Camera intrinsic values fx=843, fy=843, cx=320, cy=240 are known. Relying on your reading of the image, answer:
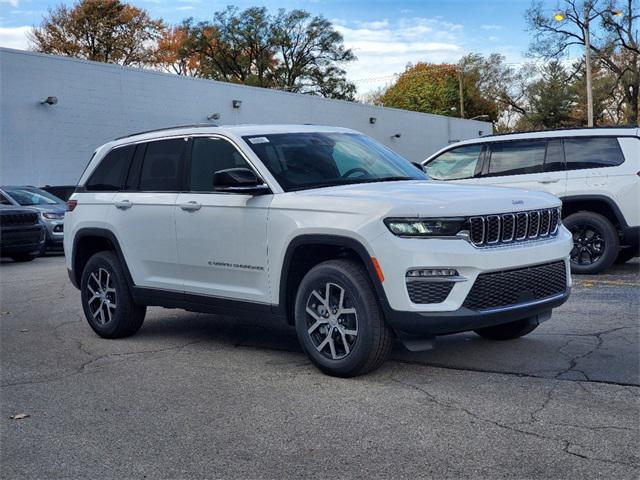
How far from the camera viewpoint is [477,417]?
4871 millimetres

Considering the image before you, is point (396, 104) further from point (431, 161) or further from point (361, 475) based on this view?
point (361, 475)

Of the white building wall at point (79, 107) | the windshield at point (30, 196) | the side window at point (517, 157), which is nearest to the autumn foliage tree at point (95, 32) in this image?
the white building wall at point (79, 107)

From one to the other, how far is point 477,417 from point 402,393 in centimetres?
69

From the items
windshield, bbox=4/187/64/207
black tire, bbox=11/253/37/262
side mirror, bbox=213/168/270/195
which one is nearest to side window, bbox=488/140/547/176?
side mirror, bbox=213/168/270/195

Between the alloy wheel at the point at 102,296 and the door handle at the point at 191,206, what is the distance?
132cm

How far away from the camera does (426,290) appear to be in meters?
5.42

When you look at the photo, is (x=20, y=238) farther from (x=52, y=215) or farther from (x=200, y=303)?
(x=200, y=303)

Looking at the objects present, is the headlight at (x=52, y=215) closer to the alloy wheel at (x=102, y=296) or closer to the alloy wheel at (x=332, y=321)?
the alloy wheel at (x=102, y=296)

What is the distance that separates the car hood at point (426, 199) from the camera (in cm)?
545

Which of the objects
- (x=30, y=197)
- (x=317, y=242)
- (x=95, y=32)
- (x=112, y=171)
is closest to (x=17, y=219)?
(x=30, y=197)

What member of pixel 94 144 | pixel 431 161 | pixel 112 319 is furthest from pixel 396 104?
pixel 112 319

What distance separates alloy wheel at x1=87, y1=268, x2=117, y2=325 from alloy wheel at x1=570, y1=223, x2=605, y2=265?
6212 millimetres

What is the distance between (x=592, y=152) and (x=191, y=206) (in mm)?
6425

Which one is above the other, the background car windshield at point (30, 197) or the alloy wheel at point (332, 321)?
the background car windshield at point (30, 197)
